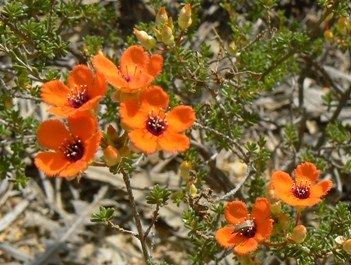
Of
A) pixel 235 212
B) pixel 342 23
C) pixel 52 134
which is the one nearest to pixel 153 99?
pixel 52 134

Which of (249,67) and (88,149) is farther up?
(88,149)

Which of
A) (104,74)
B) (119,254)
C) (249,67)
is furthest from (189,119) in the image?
(119,254)

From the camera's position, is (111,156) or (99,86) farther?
(99,86)

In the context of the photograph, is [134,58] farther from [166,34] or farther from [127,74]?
[166,34]

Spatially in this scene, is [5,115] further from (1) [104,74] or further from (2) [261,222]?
(2) [261,222]

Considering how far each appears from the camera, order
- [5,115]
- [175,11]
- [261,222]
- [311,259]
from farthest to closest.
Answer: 1. [175,11]
2. [5,115]
3. [311,259]
4. [261,222]

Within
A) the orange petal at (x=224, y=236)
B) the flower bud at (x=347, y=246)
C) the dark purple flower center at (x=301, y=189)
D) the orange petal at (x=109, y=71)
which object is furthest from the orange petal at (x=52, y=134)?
the flower bud at (x=347, y=246)

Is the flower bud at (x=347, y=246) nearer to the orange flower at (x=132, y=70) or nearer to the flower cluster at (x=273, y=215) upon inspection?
the flower cluster at (x=273, y=215)
